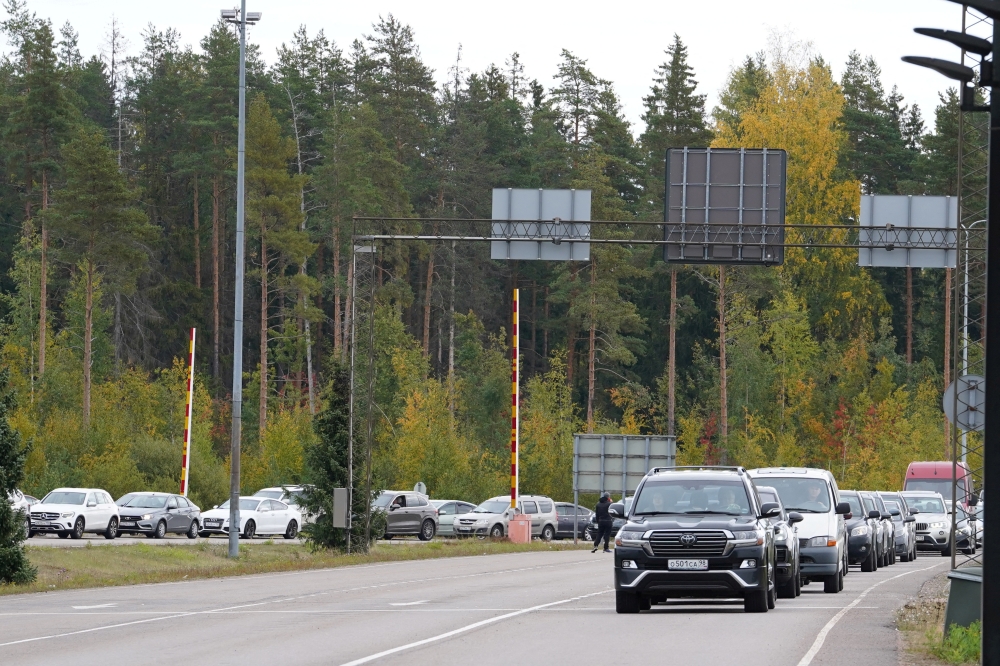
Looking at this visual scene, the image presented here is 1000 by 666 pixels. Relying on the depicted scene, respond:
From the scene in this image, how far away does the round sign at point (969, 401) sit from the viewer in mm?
17938

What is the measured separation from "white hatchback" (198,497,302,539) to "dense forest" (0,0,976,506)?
9.33m

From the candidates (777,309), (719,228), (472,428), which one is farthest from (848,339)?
(719,228)

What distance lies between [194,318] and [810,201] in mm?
36845

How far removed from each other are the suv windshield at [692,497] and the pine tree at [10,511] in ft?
41.5

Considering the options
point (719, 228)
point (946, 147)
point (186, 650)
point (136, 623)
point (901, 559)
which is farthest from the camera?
point (946, 147)

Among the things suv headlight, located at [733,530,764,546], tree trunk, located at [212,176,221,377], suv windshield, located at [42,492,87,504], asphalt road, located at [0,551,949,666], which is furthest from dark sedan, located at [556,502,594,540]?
suv headlight, located at [733,530,764,546]

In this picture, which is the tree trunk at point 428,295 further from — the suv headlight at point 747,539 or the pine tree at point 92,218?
the suv headlight at point 747,539

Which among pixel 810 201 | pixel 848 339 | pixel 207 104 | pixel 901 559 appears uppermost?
pixel 207 104

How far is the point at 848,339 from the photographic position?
287 feet

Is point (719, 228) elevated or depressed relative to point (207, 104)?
depressed

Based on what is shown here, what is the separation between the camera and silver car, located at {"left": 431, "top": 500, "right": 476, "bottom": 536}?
58344 mm

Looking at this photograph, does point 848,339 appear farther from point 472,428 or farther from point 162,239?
point 162,239

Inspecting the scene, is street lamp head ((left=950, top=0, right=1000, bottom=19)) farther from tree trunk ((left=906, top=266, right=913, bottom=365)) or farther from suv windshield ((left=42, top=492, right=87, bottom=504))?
tree trunk ((left=906, top=266, right=913, bottom=365))

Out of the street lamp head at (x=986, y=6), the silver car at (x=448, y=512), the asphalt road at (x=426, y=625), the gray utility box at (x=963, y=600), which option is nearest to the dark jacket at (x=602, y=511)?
the silver car at (x=448, y=512)
